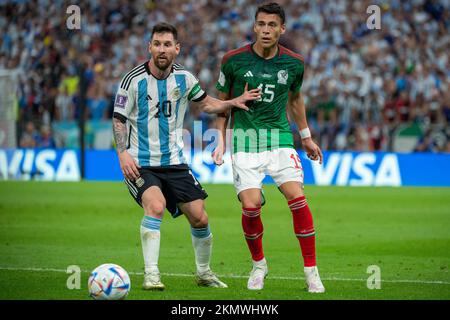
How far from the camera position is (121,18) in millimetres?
30406

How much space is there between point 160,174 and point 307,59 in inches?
729

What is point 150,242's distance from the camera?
8508mm

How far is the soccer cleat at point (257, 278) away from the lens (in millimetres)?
8727

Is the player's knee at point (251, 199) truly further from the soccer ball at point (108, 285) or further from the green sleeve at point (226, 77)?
the soccer ball at point (108, 285)

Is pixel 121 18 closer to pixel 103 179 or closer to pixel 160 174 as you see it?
pixel 103 179

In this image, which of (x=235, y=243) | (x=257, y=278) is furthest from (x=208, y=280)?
(x=235, y=243)

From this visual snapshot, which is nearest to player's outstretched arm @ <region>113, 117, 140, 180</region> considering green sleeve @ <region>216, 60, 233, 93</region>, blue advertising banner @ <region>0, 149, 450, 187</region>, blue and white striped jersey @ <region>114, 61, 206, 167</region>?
blue and white striped jersey @ <region>114, 61, 206, 167</region>

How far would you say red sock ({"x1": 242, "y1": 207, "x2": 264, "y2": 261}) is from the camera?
28.7 ft

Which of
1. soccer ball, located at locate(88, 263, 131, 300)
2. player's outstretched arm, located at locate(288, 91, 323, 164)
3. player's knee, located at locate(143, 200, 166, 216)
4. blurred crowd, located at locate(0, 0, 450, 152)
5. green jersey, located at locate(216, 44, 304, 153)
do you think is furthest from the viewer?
blurred crowd, located at locate(0, 0, 450, 152)

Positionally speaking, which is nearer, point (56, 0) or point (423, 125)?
point (423, 125)

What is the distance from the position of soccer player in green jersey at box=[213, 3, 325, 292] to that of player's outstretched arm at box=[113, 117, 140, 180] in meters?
0.82

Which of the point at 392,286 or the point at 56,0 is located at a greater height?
the point at 56,0

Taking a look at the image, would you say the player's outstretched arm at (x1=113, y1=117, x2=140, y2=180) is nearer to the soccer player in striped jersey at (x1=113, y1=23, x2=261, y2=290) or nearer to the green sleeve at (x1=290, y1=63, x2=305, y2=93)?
the soccer player in striped jersey at (x1=113, y1=23, x2=261, y2=290)

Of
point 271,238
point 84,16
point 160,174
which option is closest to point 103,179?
point 84,16
